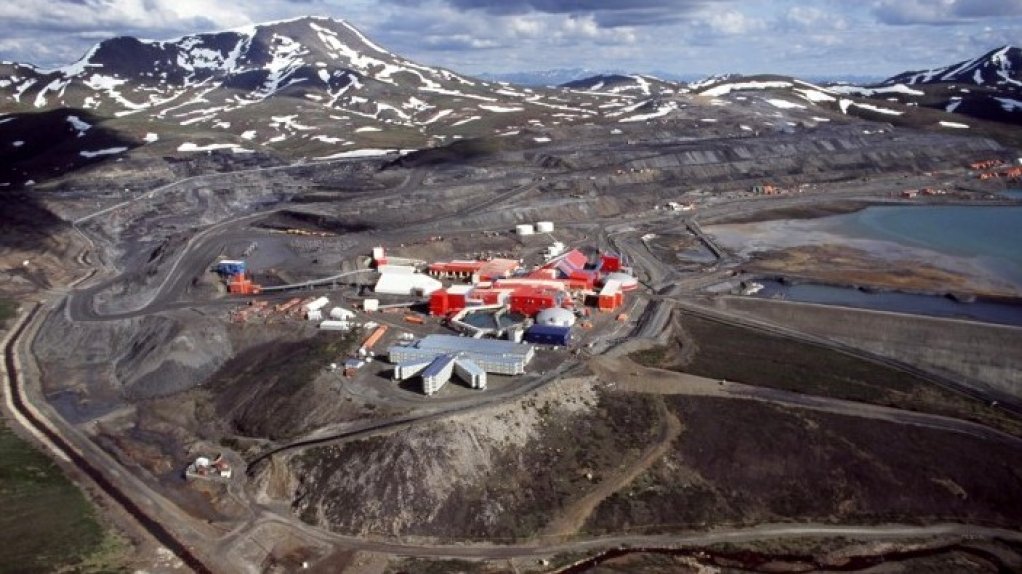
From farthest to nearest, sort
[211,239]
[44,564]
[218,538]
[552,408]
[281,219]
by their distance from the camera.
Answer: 1. [281,219]
2. [211,239]
3. [552,408]
4. [218,538]
5. [44,564]

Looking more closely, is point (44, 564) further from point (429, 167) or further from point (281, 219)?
point (429, 167)

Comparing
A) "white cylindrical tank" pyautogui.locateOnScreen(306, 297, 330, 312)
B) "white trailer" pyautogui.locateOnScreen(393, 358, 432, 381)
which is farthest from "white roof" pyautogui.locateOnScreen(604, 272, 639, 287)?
"white cylindrical tank" pyautogui.locateOnScreen(306, 297, 330, 312)

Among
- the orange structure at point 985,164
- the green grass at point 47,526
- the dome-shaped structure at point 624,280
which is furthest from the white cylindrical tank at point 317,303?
the orange structure at point 985,164

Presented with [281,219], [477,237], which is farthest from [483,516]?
[281,219]

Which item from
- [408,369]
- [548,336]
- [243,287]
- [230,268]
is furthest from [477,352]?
[230,268]

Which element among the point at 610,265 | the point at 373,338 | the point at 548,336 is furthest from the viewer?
the point at 610,265

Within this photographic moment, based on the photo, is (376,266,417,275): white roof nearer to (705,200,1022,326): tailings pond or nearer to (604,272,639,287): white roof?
(604,272,639,287): white roof

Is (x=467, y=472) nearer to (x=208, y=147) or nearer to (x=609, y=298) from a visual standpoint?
(x=609, y=298)
